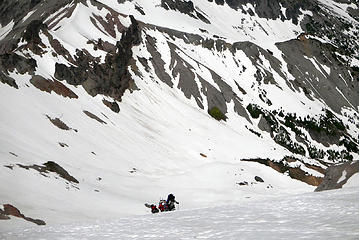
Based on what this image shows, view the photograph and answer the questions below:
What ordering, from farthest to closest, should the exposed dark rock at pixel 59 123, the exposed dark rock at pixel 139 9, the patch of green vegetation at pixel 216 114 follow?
1. the exposed dark rock at pixel 139 9
2. the patch of green vegetation at pixel 216 114
3. the exposed dark rock at pixel 59 123

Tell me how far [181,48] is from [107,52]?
87.9ft

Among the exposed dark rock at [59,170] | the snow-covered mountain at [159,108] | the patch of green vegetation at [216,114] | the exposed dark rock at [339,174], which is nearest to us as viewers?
the exposed dark rock at [339,174]

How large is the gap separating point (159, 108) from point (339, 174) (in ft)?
169

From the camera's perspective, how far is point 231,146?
70.8 meters

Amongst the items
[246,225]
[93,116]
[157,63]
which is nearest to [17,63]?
[93,116]

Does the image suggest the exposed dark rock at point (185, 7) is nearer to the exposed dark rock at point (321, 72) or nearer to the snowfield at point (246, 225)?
the exposed dark rock at point (321, 72)

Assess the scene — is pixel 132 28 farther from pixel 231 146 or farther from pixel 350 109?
Result: pixel 350 109

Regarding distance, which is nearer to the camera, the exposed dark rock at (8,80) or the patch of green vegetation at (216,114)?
the exposed dark rock at (8,80)

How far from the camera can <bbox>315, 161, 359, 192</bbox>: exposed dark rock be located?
2384 centimetres

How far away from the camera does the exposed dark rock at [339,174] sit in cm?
2384

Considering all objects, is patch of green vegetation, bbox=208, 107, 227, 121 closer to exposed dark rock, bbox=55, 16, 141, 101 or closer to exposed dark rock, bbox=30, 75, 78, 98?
exposed dark rock, bbox=55, 16, 141, 101

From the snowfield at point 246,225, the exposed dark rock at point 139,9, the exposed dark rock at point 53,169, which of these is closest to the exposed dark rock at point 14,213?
the exposed dark rock at point 53,169

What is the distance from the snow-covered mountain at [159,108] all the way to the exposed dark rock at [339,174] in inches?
506

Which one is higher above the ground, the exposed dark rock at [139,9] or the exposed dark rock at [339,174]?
the exposed dark rock at [139,9]
